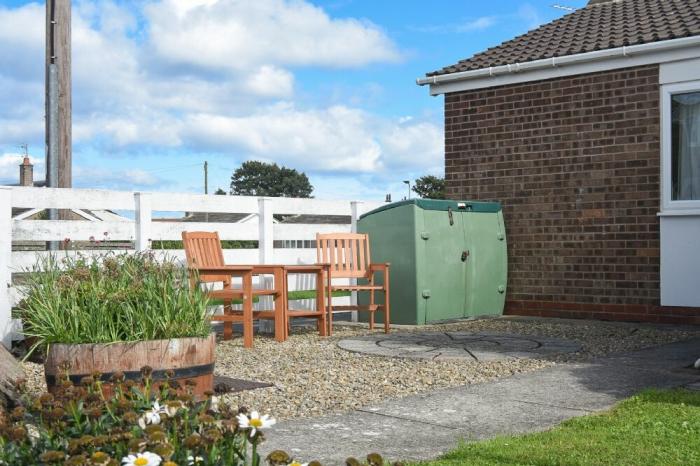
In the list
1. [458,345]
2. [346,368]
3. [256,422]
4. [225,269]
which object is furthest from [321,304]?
[256,422]

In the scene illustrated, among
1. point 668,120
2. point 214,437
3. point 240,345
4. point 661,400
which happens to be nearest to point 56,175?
point 240,345

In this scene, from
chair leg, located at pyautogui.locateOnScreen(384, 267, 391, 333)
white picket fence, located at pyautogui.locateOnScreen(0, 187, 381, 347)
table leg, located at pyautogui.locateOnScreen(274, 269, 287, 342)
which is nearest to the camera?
white picket fence, located at pyautogui.locateOnScreen(0, 187, 381, 347)

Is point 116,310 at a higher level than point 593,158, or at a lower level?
lower

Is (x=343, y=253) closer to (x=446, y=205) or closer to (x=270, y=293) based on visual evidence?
(x=446, y=205)

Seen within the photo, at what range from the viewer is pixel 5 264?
8.74 meters

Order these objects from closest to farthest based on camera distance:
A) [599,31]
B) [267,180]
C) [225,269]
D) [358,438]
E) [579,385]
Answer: [358,438]
[579,385]
[225,269]
[599,31]
[267,180]

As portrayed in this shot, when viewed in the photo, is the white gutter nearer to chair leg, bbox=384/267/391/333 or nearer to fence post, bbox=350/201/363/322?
fence post, bbox=350/201/363/322

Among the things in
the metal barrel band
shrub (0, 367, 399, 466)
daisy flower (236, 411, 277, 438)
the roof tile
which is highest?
the roof tile

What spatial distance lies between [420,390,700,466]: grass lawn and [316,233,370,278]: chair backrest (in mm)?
5437

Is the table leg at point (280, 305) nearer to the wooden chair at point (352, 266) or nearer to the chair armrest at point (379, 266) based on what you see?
the wooden chair at point (352, 266)

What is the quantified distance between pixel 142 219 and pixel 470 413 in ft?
17.9

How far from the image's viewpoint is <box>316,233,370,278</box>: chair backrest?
10.6m

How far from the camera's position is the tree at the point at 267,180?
257 ft

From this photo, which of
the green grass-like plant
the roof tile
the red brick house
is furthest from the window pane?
the green grass-like plant
